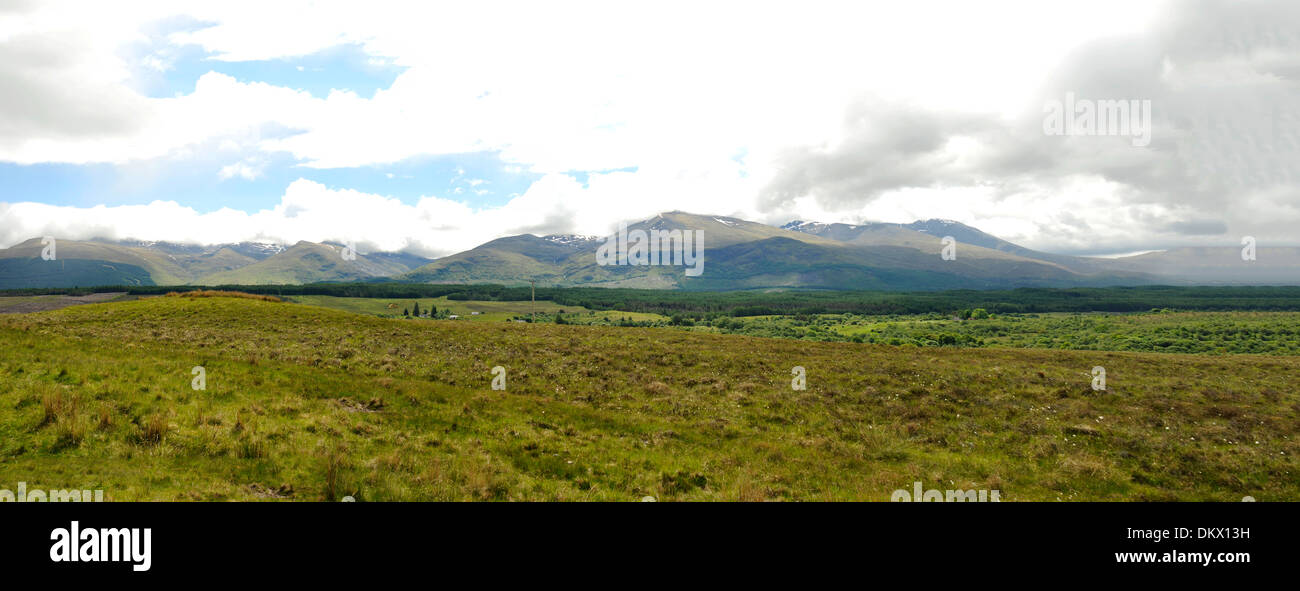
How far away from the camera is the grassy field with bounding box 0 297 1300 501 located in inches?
519

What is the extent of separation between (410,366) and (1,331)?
71.8ft

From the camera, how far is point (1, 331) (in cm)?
2822

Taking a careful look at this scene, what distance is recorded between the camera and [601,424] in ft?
71.9

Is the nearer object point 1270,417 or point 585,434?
point 585,434

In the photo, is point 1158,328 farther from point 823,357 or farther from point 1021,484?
point 1021,484

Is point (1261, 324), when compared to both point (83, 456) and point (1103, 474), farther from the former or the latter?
point (83, 456)

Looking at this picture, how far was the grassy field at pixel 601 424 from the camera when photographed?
13180mm

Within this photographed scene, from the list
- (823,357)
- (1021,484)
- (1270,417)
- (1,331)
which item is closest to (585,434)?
(1021,484)

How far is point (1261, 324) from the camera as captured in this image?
9438 cm
